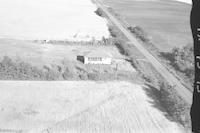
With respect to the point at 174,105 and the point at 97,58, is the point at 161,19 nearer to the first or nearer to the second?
the point at 97,58

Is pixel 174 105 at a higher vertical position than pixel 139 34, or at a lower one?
lower

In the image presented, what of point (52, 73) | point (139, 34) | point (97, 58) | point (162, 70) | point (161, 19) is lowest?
point (162, 70)

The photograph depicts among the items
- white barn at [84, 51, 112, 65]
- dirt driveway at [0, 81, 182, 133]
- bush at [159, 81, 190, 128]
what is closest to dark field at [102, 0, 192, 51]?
white barn at [84, 51, 112, 65]

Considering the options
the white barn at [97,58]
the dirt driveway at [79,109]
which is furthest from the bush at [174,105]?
the white barn at [97,58]

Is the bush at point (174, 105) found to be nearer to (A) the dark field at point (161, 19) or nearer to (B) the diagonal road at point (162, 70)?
(B) the diagonal road at point (162, 70)

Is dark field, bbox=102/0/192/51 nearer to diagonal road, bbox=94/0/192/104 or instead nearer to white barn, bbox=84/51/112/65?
diagonal road, bbox=94/0/192/104

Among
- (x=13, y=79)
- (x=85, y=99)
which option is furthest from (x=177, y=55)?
(x=13, y=79)

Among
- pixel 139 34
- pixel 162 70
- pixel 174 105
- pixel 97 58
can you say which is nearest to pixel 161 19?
pixel 139 34
